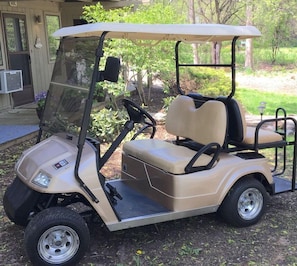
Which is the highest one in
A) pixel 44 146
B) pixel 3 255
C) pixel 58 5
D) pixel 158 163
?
pixel 58 5

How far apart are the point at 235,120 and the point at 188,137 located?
1.62 feet

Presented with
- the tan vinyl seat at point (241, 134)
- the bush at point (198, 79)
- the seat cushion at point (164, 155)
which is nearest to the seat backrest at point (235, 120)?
the tan vinyl seat at point (241, 134)

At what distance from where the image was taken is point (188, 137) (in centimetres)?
374

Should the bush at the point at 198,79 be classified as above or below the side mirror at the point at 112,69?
below

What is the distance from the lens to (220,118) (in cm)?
332

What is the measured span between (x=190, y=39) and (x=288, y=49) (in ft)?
67.6

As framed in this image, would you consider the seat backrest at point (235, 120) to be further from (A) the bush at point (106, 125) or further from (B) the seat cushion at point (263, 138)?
(A) the bush at point (106, 125)

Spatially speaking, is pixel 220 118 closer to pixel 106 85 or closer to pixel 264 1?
pixel 106 85

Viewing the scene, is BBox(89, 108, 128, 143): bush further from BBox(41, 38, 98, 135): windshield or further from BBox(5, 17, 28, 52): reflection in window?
BBox(5, 17, 28, 52): reflection in window

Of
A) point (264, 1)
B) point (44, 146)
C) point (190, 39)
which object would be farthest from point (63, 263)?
point (264, 1)

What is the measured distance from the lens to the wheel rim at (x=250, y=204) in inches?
133

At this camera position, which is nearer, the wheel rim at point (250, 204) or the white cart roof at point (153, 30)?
the white cart roof at point (153, 30)

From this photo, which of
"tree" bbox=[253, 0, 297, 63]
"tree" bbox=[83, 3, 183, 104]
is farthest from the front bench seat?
"tree" bbox=[253, 0, 297, 63]

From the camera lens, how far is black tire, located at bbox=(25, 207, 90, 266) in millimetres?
2623
